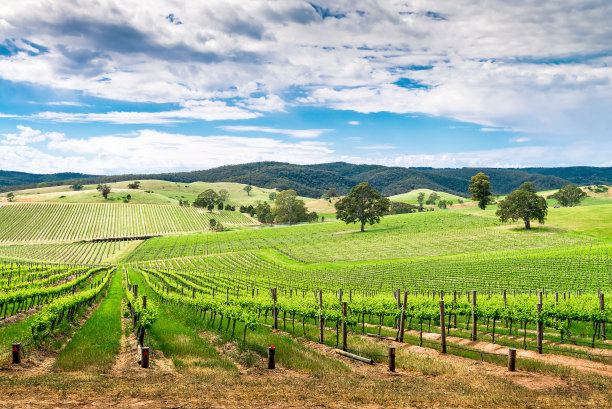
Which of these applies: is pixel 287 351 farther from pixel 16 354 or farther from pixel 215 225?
pixel 215 225

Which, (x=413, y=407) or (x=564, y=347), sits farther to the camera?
(x=564, y=347)

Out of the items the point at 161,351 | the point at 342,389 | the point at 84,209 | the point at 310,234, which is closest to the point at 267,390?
the point at 342,389

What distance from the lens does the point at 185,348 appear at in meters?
19.0

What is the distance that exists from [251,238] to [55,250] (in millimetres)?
58720

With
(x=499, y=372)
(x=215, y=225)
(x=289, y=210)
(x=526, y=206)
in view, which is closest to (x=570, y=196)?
(x=526, y=206)

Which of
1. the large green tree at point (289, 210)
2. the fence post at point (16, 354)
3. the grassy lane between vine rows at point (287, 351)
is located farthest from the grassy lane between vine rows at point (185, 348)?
the large green tree at point (289, 210)

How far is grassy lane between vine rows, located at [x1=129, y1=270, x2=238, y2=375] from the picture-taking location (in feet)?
54.3

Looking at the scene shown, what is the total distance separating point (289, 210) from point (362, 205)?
65.9 m

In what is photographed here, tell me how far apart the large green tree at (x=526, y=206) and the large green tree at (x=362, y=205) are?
3245 cm

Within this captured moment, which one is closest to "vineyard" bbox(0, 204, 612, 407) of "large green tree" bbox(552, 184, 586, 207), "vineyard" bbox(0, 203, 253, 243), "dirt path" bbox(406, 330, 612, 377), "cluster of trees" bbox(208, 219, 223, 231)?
"dirt path" bbox(406, 330, 612, 377)

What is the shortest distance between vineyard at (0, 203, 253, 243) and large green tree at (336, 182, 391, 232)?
244 ft

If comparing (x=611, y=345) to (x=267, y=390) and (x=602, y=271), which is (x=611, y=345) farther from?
(x=602, y=271)

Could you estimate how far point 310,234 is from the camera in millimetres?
117812

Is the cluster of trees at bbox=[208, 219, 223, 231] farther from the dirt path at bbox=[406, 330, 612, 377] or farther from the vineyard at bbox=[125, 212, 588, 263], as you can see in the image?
the dirt path at bbox=[406, 330, 612, 377]
